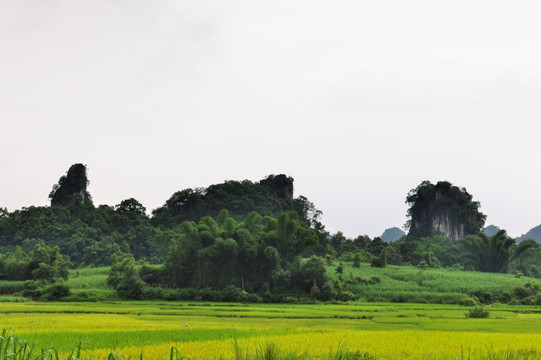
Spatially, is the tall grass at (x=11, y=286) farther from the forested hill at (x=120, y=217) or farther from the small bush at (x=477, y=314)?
the small bush at (x=477, y=314)

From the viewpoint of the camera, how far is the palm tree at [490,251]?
162ft

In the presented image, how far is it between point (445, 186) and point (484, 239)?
73.5 feet

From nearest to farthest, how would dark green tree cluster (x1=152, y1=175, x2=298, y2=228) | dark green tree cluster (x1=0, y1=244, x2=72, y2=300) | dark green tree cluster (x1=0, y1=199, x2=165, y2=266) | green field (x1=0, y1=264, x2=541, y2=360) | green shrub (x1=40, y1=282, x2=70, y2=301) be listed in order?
1. green field (x1=0, y1=264, x2=541, y2=360)
2. green shrub (x1=40, y1=282, x2=70, y2=301)
3. dark green tree cluster (x1=0, y1=244, x2=72, y2=300)
4. dark green tree cluster (x1=0, y1=199, x2=165, y2=266)
5. dark green tree cluster (x1=152, y1=175, x2=298, y2=228)

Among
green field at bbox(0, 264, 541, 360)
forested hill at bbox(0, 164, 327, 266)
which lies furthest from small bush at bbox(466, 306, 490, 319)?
forested hill at bbox(0, 164, 327, 266)

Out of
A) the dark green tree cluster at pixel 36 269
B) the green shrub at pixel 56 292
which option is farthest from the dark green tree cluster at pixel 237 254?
the dark green tree cluster at pixel 36 269

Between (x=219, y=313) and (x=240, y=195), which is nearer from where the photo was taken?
(x=219, y=313)

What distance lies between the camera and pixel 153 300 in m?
31.5

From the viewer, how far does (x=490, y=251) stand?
50.3 m

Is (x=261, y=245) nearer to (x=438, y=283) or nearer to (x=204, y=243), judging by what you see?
(x=204, y=243)

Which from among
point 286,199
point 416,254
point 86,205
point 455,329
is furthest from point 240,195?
point 455,329

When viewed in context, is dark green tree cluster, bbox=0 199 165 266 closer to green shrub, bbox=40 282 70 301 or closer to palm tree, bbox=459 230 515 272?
green shrub, bbox=40 282 70 301

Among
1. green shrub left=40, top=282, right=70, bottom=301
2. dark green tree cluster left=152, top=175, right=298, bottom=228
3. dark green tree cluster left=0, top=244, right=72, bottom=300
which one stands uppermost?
dark green tree cluster left=152, top=175, right=298, bottom=228

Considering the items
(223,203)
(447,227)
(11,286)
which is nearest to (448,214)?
(447,227)

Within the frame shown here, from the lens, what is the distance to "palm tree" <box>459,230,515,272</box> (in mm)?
49344
